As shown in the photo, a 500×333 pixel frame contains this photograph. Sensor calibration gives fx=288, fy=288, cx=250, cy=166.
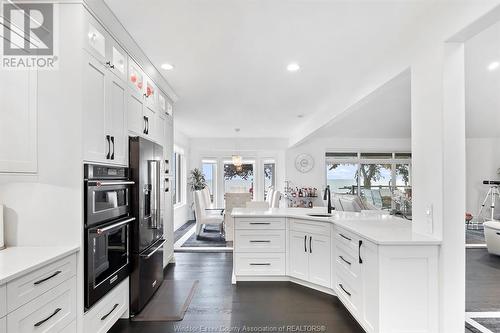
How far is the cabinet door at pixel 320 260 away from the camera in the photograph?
3.22 m

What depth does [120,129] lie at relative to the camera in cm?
252

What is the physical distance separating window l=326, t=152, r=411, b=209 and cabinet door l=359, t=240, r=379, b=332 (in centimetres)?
656

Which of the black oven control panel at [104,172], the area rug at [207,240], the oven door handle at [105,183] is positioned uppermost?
the black oven control panel at [104,172]

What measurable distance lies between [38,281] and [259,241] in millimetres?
2467

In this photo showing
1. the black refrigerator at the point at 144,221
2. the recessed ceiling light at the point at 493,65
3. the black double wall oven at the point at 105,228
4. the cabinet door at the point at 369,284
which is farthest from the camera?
the recessed ceiling light at the point at 493,65

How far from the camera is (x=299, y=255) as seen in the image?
11.5 feet

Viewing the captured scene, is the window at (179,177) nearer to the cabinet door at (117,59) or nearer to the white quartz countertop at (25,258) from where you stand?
the cabinet door at (117,59)

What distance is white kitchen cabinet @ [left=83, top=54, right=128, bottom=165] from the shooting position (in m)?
1.99

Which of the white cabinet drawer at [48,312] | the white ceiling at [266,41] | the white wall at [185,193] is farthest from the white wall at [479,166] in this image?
the white cabinet drawer at [48,312]

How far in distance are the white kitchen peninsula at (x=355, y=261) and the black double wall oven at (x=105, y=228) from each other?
1462 mm

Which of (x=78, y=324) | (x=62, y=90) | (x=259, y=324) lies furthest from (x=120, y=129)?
(x=259, y=324)

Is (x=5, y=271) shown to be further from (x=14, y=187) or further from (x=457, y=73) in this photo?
(x=457, y=73)

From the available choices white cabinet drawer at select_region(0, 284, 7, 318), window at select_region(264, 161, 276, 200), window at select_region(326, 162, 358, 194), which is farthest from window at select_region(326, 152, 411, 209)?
white cabinet drawer at select_region(0, 284, 7, 318)

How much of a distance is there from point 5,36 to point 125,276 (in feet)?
6.57
